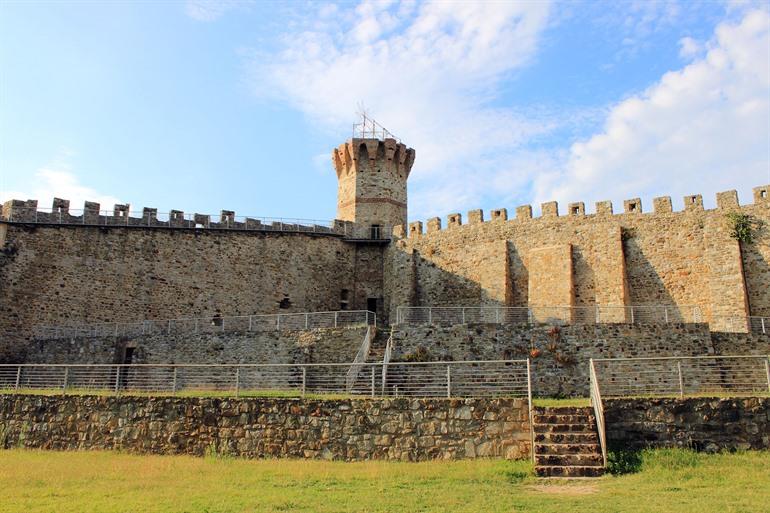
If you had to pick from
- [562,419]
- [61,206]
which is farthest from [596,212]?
[61,206]

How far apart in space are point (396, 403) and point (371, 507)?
4.44m

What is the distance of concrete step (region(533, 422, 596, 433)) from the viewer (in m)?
12.9

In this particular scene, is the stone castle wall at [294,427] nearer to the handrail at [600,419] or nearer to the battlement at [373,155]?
the handrail at [600,419]

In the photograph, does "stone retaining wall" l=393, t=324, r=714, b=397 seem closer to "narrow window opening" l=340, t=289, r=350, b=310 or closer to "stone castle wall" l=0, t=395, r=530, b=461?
"stone castle wall" l=0, t=395, r=530, b=461

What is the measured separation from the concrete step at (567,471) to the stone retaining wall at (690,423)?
1.29 m

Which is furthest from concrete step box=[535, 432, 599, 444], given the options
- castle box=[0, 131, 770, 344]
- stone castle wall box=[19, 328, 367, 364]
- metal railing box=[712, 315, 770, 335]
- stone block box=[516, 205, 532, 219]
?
stone block box=[516, 205, 532, 219]

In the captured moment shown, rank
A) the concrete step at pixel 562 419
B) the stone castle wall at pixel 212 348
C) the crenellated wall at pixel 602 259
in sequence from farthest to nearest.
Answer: the crenellated wall at pixel 602 259, the stone castle wall at pixel 212 348, the concrete step at pixel 562 419

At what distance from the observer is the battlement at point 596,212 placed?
84.8 feet

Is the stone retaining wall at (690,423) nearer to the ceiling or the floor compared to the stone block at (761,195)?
nearer to the floor

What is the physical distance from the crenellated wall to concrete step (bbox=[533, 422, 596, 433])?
13987mm

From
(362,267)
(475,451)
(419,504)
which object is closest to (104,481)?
(419,504)

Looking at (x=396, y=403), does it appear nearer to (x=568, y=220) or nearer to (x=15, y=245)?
(x=568, y=220)

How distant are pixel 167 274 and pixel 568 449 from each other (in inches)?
934

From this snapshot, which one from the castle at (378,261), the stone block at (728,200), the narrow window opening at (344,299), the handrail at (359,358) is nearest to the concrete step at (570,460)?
the handrail at (359,358)
